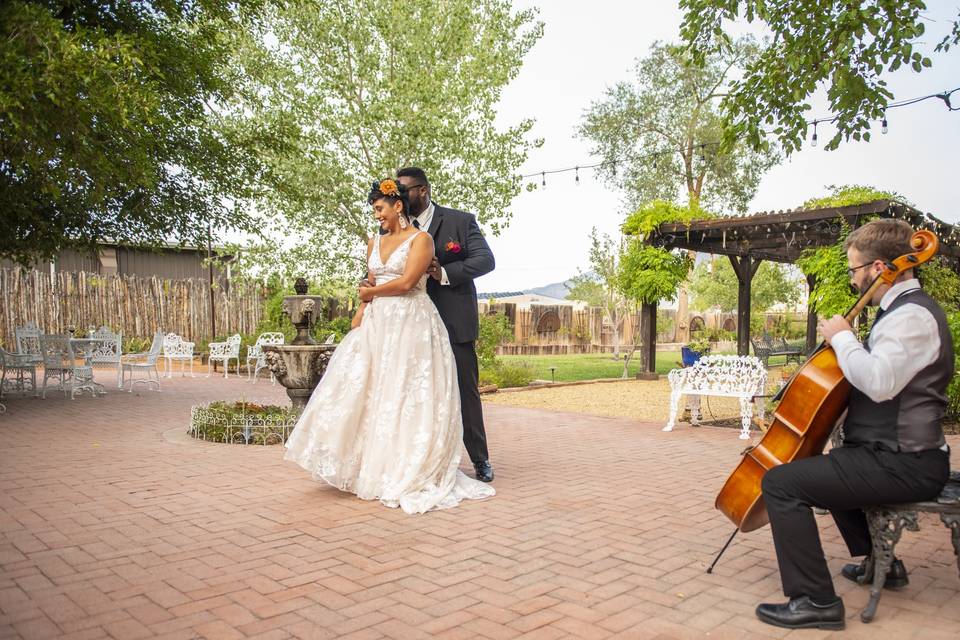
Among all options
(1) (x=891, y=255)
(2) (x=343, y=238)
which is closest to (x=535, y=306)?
(2) (x=343, y=238)

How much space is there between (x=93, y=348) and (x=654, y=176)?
2144 cm

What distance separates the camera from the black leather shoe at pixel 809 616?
2938mm

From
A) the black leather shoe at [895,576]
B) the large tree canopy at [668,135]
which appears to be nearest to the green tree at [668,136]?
the large tree canopy at [668,135]

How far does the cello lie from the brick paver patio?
482 mm

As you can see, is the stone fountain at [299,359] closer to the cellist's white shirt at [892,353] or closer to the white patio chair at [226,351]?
the cellist's white shirt at [892,353]

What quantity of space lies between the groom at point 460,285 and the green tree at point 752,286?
23892 mm

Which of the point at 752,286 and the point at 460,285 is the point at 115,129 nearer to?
the point at 460,285

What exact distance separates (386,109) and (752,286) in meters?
20.9

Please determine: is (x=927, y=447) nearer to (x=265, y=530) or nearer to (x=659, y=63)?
(x=265, y=530)

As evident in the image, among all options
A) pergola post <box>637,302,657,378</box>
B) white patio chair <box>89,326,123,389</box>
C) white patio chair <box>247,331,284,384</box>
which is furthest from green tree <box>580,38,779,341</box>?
white patio chair <box>89,326,123,389</box>

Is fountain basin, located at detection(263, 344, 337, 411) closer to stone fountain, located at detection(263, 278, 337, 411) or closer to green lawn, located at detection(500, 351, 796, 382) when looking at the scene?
stone fountain, located at detection(263, 278, 337, 411)

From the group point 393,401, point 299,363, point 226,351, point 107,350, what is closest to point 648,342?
point 226,351

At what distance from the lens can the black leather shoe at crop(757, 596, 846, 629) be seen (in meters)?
2.94

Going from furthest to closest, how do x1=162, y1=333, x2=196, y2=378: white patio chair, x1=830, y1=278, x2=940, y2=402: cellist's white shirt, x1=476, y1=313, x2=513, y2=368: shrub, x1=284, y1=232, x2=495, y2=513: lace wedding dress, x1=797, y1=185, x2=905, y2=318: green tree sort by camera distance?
x1=162, y1=333, x2=196, y2=378: white patio chair, x1=476, y1=313, x2=513, y2=368: shrub, x1=797, y1=185, x2=905, y2=318: green tree, x1=284, y1=232, x2=495, y2=513: lace wedding dress, x1=830, y1=278, x2=940, y2=402: cellist's white shirt
